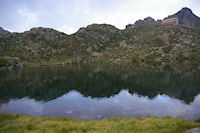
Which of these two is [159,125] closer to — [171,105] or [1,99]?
[171,105]

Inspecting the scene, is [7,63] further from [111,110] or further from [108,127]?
[108,127]

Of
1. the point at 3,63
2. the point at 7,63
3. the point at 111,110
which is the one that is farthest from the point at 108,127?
the point at 7,63

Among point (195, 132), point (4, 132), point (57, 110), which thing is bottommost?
point (57, 110)

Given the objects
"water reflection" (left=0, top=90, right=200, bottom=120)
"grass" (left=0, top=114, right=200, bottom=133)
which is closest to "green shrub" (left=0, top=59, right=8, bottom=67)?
"water reflection" (left=0, top=90, right=200, bottom=120)

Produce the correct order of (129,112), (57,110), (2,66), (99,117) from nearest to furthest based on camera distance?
(99,117) → (129,112) → (57,110) → (2,66)

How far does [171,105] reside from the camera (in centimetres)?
4184

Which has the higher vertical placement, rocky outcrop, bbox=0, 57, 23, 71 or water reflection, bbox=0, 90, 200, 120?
rocky outcrop, bbox=0, 57, 23, 71

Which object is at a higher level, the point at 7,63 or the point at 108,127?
the point at 7,63

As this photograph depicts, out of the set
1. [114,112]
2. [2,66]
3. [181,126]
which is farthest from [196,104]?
[2,66]

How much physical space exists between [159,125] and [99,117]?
16880 millimetres

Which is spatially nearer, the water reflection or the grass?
the grass

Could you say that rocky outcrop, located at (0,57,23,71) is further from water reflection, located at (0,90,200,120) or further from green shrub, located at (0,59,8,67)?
water reflection, located at (0,90,200,120)

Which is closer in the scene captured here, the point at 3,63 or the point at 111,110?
the point at 111,110

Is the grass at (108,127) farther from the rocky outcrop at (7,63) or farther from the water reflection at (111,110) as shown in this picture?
the rocky outcrop at (7,63)
